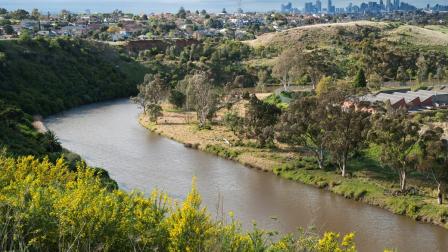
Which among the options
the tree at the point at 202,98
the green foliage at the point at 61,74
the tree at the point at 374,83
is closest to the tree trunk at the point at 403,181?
the tree at the point at 202,98

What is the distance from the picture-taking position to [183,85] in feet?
167

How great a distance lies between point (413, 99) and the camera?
1629 inches

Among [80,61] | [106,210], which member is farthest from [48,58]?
[106,210]

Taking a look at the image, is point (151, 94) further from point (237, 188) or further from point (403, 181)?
point (403, 181)

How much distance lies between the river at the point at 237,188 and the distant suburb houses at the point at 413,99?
13880mm

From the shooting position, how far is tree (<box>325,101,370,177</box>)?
91.3 ft

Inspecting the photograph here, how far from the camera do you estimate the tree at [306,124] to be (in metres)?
29.4

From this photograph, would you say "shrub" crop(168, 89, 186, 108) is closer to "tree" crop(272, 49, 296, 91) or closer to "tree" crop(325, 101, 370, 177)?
"tree" crop(272, 49, 296, 91)

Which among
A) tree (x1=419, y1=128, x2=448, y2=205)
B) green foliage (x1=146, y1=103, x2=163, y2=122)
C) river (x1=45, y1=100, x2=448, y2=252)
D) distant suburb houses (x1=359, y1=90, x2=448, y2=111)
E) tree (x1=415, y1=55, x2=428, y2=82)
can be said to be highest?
tree (x1=415, y1=55, x2=428, y2=82)

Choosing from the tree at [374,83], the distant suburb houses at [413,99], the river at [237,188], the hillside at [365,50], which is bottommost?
the river at [237,188]

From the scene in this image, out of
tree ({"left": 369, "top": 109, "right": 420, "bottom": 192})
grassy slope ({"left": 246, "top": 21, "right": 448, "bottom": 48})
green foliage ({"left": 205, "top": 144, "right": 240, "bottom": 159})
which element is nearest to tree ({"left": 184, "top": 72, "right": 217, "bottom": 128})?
green foliage ({"left": 205, "top": 144, "right": 240, "bottom": 159})

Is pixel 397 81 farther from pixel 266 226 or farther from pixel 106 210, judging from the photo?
pixel 106 210

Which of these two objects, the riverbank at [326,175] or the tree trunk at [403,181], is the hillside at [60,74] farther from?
the tree trunk at [403,181]

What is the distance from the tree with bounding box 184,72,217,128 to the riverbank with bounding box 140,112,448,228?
5.28 feet
